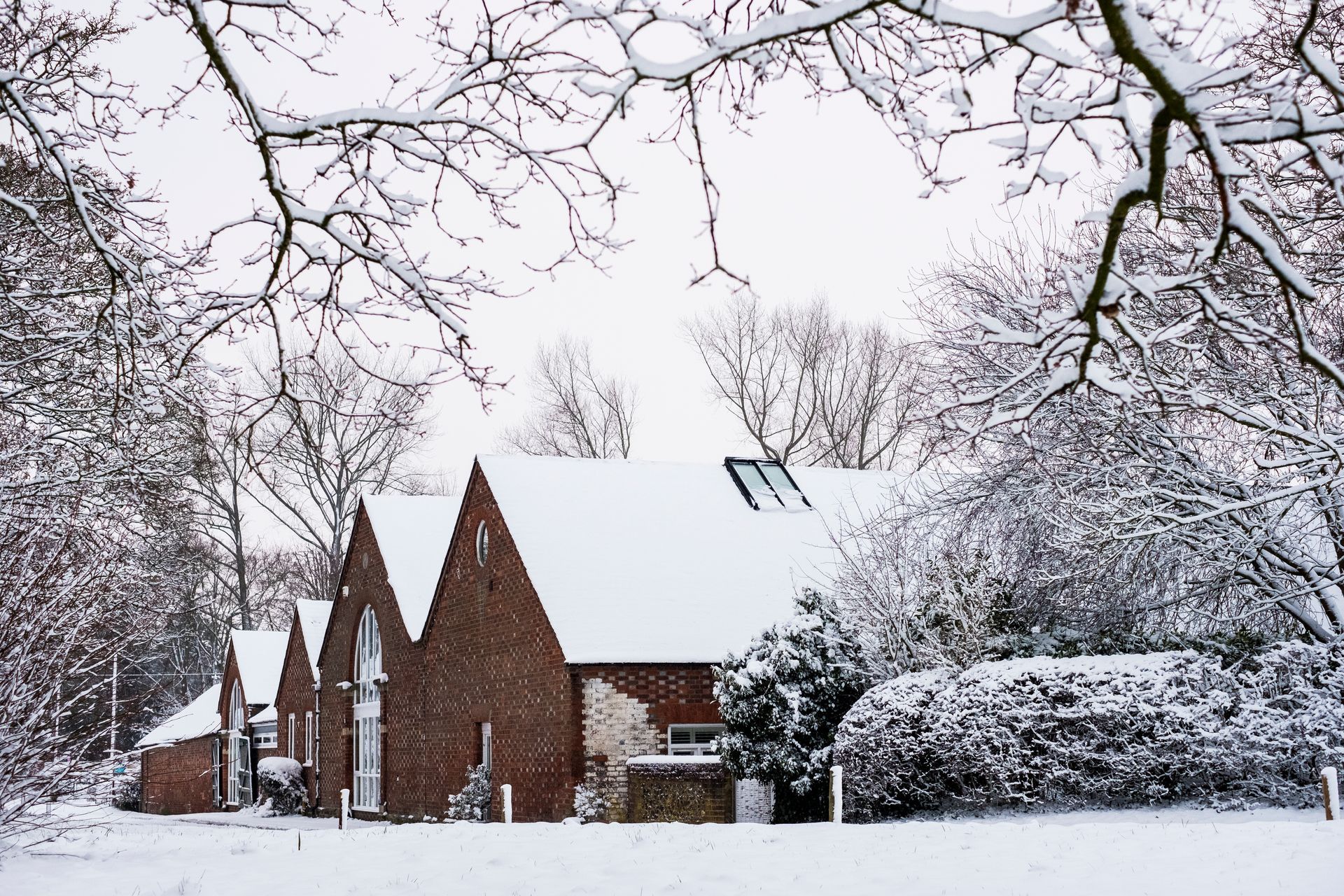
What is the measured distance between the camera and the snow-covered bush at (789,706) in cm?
1770

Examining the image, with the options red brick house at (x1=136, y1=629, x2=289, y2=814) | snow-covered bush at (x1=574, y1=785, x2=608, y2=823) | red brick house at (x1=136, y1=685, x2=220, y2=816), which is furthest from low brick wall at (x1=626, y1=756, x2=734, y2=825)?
red brick house at (x1=136, y1=685, x2=220, y2=816)

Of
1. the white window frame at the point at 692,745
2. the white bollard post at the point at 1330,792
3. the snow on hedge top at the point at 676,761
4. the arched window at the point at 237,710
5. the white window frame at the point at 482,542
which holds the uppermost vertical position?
the white window frame at the point at 482,542

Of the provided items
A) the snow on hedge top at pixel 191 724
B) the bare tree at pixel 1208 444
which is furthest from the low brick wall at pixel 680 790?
the snow on hedge top at pixel 191 724

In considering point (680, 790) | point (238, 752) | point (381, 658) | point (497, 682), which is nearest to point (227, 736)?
point (238, 752)

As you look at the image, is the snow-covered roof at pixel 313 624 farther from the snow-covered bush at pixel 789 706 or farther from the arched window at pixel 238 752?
the snow-covered bush at pixel 789 706

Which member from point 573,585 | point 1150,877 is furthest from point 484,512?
point 1150,877

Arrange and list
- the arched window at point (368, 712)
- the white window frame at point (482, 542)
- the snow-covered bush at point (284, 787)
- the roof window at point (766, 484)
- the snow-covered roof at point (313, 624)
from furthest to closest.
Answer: the snow-covered roof at point (313, 624)
the snow-covered bush at point (284, 787)
the arched window at point (368, 712)
the roof window at point (766, 484)
the white window frame at point (482, 542)

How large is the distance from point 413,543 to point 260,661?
14.0 m

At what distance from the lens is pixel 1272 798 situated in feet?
44.0

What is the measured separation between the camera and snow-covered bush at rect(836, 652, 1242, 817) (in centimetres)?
1373

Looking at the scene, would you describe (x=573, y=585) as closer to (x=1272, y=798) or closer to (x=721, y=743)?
(x=721, y=743)

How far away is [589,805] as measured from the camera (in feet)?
64.8

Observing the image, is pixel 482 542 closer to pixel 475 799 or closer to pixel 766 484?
pixel 475 799

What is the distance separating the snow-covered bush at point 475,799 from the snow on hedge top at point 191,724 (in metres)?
22.4
